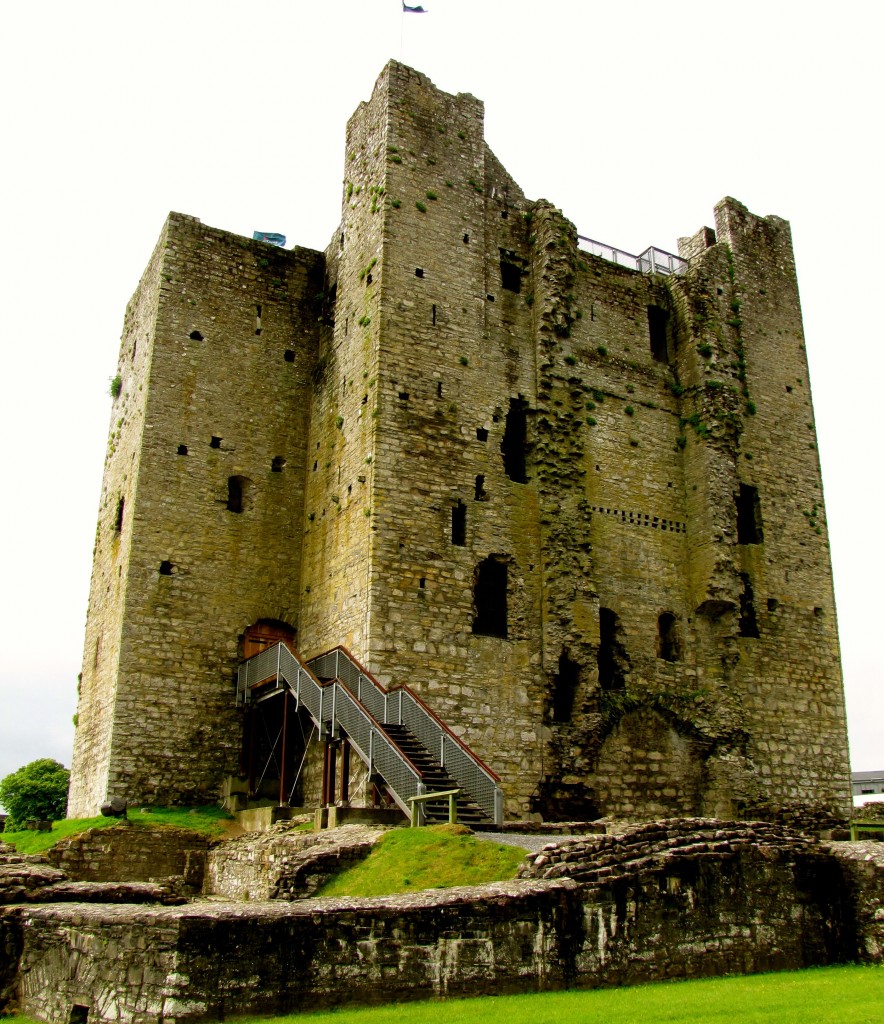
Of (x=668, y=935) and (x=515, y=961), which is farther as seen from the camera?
(x=668, y=935)

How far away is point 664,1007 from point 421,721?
874 centimetres

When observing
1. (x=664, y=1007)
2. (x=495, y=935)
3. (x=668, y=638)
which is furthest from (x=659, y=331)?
(x=664, y=1007)

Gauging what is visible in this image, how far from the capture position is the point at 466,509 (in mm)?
20031

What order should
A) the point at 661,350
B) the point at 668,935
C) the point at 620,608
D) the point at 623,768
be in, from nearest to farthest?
the point at 668,935 < the point at 623,768 < the point at 620,608 < the point at 661,350

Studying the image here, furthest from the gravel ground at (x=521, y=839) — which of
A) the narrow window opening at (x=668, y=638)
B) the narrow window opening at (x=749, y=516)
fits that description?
the narrow window opening at (x=749, y=516)

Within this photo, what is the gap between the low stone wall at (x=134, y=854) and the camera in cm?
1673

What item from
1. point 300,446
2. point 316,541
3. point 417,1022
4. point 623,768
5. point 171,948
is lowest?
point 417,1022

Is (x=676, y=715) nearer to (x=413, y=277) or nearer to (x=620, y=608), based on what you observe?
(x=620, y=608)

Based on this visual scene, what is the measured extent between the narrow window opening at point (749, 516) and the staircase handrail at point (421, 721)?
9458mm

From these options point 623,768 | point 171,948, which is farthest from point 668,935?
point 623,768

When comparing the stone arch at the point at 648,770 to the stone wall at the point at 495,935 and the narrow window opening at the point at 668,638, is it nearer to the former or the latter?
the narrow window opening at the point at 668,638

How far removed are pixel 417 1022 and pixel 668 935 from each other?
337cm

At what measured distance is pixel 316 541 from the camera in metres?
21.6

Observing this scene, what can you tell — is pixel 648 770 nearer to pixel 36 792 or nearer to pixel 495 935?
pixel 495 935
